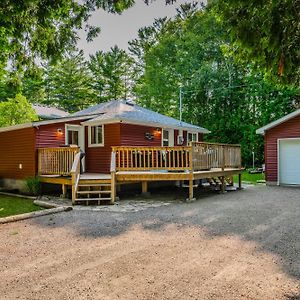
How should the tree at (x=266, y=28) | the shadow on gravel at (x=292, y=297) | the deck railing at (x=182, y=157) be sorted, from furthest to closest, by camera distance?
the deck railing at (x=182, y=157)
the tree at (x=266, y=28)
the shadow on gravel at (x=292, y=297)

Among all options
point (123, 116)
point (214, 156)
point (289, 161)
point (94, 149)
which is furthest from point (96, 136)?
point (289, 161)

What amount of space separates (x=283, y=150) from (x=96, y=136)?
891cm

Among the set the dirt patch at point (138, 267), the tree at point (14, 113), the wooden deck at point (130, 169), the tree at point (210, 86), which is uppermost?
the tree at point (210, 86)

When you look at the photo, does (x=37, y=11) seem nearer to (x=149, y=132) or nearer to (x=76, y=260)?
(x=76, y=260)

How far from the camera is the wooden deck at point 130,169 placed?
9.57 m

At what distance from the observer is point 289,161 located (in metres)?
14.6

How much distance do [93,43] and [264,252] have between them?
18.6 ft

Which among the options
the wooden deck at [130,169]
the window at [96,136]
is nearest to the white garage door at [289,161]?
the wooden deck at [130,169]

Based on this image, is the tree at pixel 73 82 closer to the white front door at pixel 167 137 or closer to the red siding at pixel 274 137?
the white front door at pixel 167 137

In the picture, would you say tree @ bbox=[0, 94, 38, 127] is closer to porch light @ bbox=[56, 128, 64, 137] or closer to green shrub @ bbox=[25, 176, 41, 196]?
porch light @ bbox=[56, 128, 64, 137]

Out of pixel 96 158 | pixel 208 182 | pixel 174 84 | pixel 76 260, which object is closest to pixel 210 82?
pixel 174 84

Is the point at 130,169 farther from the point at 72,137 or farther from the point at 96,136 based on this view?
the point at 72,137

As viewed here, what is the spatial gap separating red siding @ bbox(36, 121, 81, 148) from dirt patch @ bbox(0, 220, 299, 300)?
596 cm

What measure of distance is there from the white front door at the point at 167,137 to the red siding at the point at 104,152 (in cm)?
282
